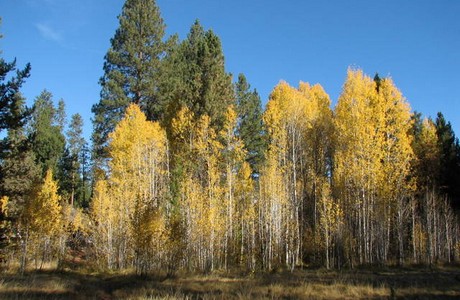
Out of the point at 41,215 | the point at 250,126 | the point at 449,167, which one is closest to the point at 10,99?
the point at 41,215

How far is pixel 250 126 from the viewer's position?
35.1 meters

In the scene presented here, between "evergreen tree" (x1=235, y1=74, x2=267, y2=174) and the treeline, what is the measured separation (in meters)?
5.82

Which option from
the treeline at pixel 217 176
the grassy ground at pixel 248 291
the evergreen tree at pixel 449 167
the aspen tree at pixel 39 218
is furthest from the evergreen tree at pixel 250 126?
the grassy ground at pixel 248 291

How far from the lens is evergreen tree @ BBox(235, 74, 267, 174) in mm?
34219

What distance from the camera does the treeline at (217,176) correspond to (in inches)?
810

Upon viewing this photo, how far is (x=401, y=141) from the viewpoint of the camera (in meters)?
21.5

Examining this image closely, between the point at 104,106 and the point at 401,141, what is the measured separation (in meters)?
19.5

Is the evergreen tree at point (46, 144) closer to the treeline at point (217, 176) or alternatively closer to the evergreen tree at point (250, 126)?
the treeline at point (217, 176)

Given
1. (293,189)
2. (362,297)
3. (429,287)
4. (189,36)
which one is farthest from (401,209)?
(189,36)

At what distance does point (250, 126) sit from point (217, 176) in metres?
13.4

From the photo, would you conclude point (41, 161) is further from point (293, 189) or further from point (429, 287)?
point (429, 287)

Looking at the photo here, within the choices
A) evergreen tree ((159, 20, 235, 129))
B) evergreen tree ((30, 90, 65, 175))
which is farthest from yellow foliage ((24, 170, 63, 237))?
evergreen tree ((30, 90, 65, 175))

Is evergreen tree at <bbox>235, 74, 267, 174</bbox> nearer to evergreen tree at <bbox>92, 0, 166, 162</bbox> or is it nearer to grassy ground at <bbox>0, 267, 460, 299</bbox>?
evergreen tree at <bbox>92, 0, 166, 162</bbox>

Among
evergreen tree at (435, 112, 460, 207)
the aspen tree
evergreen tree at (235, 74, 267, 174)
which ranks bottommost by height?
the aspen tree
